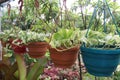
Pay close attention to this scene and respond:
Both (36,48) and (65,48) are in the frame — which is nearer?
(65,48)

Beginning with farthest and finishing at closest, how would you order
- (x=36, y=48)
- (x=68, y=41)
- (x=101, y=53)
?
1. (x=36, y=48)
2. (x=68, y=41)
3. (x=101, y=53)

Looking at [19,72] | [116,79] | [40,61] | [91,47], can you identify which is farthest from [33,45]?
[116,79]

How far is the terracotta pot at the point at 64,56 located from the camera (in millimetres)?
1057

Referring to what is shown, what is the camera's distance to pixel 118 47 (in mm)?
1023

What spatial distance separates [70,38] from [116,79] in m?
1.62

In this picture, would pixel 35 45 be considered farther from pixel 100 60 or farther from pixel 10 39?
pixel 100 60

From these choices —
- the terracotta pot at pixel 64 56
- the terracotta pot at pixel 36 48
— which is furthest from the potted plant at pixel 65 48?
the terracotta pot at pixel 36 48

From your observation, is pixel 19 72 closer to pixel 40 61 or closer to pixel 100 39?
pixel 40 61

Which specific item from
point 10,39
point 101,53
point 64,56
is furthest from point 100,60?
point 10,39

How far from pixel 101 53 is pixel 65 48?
197mm

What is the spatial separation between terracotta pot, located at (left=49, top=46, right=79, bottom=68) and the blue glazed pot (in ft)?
0.18

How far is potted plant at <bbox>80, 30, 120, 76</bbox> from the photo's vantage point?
0.98 m

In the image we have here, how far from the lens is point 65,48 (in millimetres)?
1077

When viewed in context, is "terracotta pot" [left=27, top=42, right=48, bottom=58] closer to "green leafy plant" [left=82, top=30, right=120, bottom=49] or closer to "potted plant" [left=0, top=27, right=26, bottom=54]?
"potted plant" [left=0, top=27, right=26, bottom=54]
